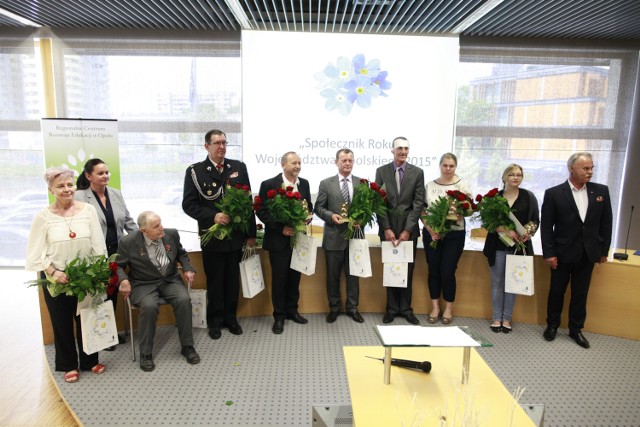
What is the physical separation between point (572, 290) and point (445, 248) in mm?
1191

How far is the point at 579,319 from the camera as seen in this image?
3865 mm

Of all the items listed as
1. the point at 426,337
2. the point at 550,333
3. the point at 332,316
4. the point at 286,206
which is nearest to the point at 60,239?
the point at 286,206

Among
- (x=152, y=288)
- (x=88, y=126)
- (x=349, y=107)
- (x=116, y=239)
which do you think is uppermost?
(x=349, y=107)

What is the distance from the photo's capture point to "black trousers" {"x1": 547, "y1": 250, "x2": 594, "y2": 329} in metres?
3.77

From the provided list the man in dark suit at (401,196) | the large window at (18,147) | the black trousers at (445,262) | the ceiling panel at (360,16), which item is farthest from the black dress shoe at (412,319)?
the large window at (18,147)

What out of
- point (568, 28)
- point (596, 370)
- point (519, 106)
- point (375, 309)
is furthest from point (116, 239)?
point (568, 28)

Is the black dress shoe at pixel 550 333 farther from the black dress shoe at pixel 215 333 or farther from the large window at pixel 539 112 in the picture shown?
the black dress shoe at pixel 215 333

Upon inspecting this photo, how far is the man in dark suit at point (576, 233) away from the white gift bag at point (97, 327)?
374 cm

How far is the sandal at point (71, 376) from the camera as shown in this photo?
3148mm

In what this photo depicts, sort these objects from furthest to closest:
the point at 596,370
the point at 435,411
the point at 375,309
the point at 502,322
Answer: the point at 375,309 → the point at 502,322 → the point at 596,370 → the point at 435,411

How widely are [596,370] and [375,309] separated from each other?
200cm

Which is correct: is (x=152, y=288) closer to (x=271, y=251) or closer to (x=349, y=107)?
(x=271, y=251)

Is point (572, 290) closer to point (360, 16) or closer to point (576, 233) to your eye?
point (576, 233)

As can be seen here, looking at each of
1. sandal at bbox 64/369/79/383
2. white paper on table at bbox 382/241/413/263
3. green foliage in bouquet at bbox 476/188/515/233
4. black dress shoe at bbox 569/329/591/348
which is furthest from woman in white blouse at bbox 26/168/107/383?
black dress shoe at bbox 569/329/591/348
